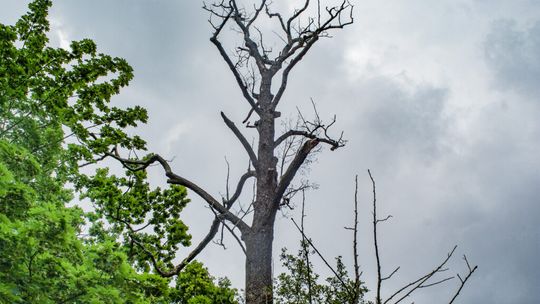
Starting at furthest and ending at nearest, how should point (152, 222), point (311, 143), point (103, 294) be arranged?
point (152, 222), point (311, 143), point (103, 294)

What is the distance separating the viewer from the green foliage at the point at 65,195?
381 centimetres

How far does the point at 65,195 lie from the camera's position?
1094 cm

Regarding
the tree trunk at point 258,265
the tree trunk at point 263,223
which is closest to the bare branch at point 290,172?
the tree trunk at point 263,223

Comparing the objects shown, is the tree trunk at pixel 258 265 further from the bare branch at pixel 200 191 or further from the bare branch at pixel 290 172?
the bare branch at pixel 290 172

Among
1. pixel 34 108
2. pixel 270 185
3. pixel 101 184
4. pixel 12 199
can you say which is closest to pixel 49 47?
pixel 34 108

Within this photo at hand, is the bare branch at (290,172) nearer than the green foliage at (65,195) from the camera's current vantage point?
No

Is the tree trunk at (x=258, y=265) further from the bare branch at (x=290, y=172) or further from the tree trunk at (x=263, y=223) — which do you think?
the bare branch at (x=290, y=172)

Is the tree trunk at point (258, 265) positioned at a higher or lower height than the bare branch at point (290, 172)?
lower

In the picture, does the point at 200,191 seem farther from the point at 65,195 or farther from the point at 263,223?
the point at 65,195

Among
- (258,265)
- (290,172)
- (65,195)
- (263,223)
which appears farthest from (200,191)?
(65,195)

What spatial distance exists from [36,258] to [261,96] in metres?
4.37

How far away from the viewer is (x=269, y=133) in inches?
260

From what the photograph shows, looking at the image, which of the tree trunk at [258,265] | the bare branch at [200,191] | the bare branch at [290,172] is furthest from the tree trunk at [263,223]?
the bare branch at [200,191]

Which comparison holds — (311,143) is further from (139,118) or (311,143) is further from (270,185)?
(139,118)
